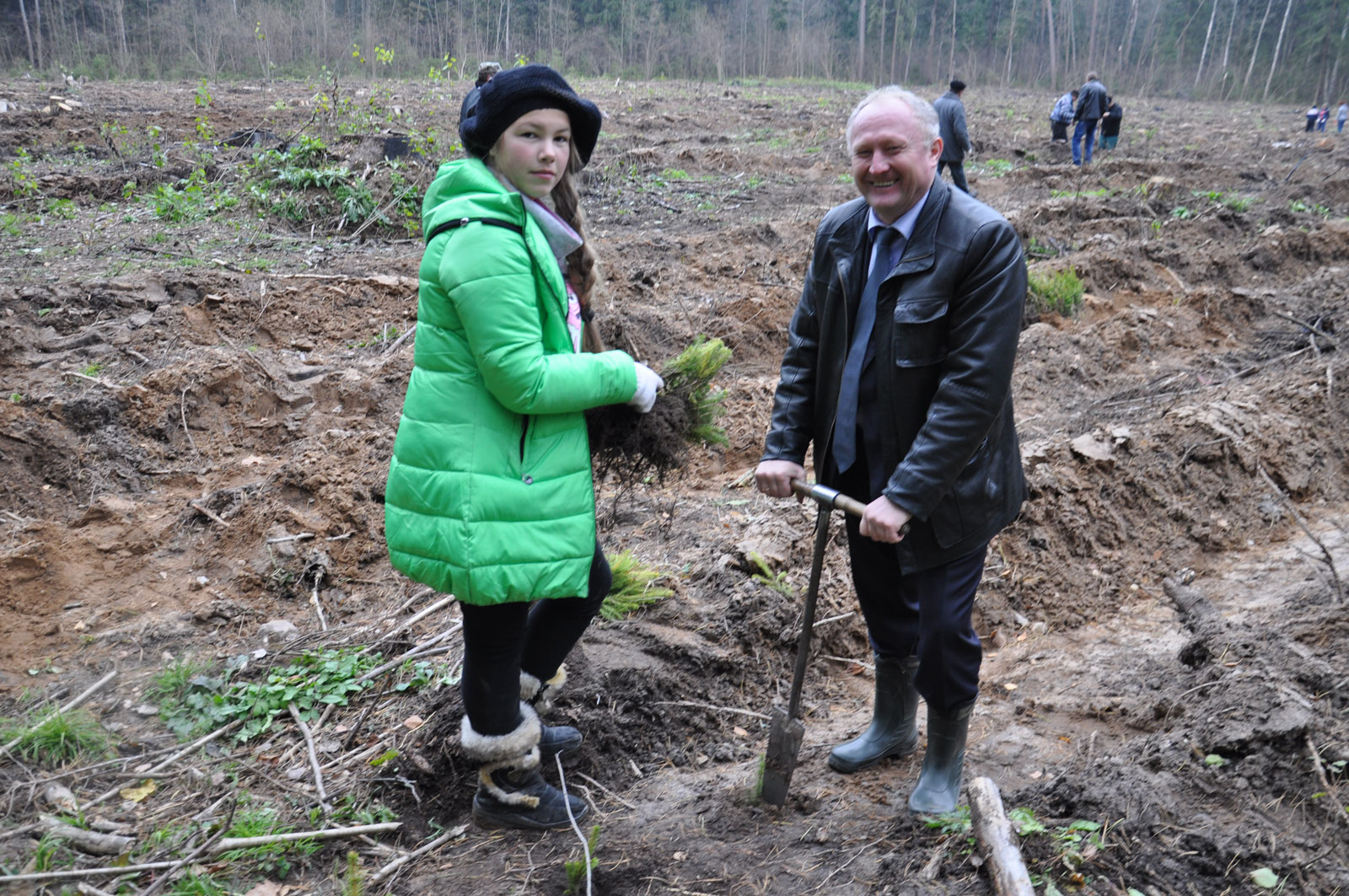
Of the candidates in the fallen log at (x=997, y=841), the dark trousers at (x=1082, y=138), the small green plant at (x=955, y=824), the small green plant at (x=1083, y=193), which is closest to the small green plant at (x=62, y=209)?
the small green plant at (x=955, y=824)

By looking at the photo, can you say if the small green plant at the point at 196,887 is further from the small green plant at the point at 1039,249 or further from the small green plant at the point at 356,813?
the small green plant at the point at 1039,249

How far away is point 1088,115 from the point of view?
54.1 feet

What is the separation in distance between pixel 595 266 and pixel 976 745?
7.18ft

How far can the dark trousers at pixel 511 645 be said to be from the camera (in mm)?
2344

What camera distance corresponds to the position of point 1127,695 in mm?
3594

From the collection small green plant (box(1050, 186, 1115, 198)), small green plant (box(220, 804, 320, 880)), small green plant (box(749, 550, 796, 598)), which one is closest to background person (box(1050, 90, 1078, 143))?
small green plant (box(1050, 186, 1115, 198))

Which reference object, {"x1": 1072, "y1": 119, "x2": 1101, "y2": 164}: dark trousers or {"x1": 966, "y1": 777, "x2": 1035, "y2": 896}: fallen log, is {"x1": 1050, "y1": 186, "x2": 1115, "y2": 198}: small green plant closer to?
A: {"x1": 1072, "y1": 119, "x2": 1101, "y2": 164}: dark trousers

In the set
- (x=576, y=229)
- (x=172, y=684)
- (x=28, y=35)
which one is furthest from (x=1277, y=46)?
(x=172, y=684)

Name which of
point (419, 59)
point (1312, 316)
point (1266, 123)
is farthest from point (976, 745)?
point (1266, 123)

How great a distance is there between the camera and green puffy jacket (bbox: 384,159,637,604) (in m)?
2.06

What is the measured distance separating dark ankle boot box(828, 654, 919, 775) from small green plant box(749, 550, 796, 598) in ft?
3.34

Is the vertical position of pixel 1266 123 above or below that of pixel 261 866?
above

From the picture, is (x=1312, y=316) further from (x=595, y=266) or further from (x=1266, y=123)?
(x=1266, y=123)

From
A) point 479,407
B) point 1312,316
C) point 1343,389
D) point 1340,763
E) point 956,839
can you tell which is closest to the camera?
point 479,407
